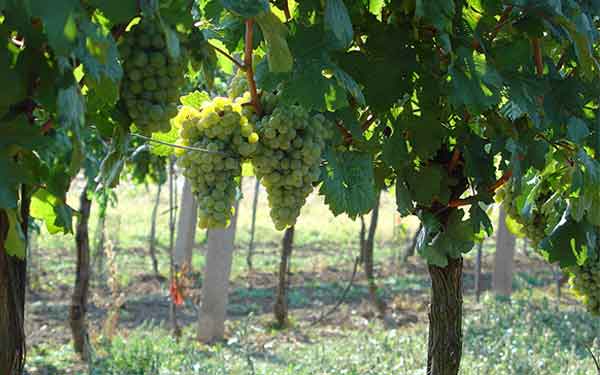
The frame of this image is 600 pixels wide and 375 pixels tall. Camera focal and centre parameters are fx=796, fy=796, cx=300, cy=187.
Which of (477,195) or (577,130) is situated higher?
(577,130)

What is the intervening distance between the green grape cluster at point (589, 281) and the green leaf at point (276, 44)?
5.89ft

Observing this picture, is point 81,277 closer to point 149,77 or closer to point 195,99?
point 195,99

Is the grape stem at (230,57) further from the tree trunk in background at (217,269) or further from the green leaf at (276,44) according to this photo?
the tree trunk in background at (217,269)

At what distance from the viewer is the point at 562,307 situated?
28.8 feet

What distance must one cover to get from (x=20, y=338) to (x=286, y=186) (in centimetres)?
57

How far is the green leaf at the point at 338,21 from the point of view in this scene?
4.52ft

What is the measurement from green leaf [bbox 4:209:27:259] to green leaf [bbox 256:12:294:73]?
0.50 m

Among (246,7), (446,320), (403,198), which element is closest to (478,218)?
(403,198)

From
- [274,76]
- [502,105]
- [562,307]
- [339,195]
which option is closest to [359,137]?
[339,195]

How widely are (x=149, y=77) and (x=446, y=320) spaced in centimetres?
156

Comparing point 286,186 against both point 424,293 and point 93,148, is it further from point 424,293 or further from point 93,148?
point 424,293

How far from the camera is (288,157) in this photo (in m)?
1.57

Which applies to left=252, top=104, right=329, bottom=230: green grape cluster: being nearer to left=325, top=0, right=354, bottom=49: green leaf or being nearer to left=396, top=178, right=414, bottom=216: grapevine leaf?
left=325, top=0, right=354, bottom=49: green leaf

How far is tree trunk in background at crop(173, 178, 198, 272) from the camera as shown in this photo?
7425 mm
